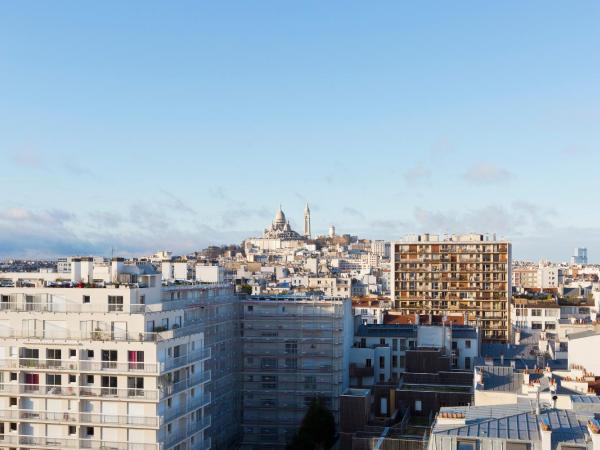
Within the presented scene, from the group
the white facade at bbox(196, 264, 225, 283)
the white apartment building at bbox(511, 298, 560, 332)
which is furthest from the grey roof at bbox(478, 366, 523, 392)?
the white apartment building at bbox(511, 298, 560, 332)

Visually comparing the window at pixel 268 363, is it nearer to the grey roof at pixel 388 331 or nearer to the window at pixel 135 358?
the grey roof at pixel 388 331

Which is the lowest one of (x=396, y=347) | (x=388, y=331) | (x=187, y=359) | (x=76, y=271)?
(x=396, y=347)

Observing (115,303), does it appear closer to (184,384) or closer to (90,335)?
(90,335)

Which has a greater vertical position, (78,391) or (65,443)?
(78,391)

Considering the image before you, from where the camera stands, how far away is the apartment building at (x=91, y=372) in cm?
3950

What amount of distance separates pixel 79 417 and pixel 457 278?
2835 inches

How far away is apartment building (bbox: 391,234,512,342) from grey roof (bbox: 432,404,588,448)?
7568 centimetres

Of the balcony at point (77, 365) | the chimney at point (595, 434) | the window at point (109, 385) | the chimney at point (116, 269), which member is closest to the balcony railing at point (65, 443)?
the window at point (109, 385)

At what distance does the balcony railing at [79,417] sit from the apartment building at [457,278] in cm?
6690

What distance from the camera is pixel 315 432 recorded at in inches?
2207

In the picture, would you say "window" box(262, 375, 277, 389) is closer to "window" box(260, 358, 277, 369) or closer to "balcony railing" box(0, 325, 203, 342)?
"window" box(260, 358, 277, 369)

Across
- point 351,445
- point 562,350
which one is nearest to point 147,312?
point 351,445

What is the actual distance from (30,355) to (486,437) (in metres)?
24.9

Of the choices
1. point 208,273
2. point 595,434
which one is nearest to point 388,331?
point 208,273
